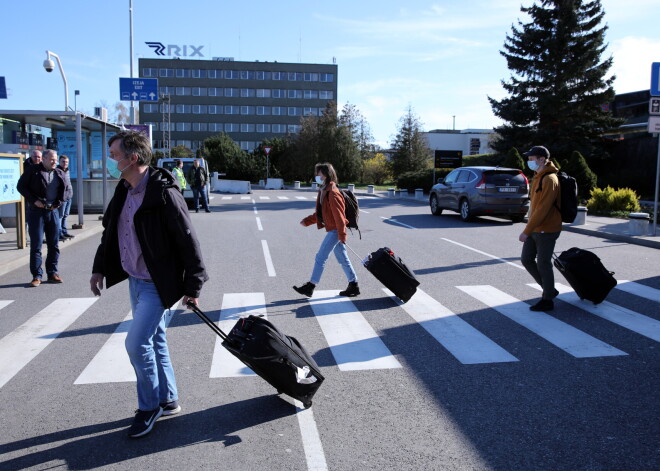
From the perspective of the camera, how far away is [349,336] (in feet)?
19.5

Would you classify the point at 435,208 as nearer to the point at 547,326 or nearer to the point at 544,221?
the point at 544,221

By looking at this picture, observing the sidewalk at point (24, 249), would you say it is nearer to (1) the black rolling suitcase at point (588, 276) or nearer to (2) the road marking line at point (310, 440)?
(2) the road marking line at point (310, 440)

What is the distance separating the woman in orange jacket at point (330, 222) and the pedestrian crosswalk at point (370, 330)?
0.71 ft

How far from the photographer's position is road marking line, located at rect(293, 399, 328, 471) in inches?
133

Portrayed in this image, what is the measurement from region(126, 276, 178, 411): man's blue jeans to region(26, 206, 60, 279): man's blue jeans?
4894 millimetres

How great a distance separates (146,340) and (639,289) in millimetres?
7028

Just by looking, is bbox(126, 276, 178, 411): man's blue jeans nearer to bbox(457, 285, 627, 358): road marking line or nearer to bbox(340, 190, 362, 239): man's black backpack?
bbox(457, 285, 627, 358): road marking line

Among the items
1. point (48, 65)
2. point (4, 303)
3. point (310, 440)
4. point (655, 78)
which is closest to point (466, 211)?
point (655, 78)

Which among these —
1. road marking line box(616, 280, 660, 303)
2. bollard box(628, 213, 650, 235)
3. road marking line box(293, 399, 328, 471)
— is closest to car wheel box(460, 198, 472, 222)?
bollard box(628, 213, 650, 235)

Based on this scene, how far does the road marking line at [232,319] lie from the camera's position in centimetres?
496

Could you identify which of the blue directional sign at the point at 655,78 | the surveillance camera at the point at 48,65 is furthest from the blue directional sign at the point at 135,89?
the blue directional sign at the point at 655,78

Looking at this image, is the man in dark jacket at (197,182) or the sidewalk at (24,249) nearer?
the sidewalk at (24,249)

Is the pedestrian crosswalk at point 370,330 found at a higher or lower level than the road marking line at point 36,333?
higher

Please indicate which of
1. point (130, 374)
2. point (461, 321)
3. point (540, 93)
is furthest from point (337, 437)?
point (540, 93)
